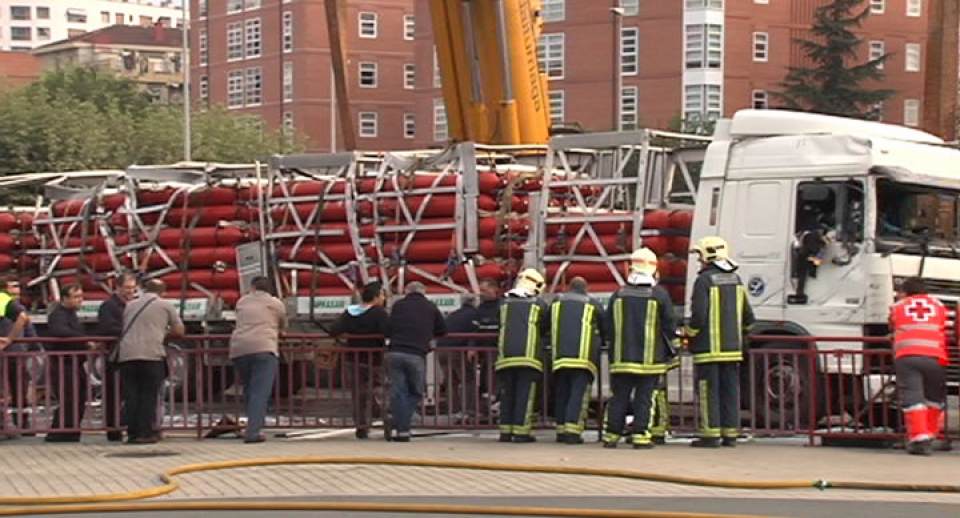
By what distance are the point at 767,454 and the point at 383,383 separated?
406 cm

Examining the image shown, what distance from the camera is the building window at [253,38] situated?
8919 centimetres

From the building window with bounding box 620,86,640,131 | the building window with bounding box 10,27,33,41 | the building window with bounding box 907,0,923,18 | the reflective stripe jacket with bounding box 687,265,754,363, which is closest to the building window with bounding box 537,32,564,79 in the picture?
the building window with bounding box 620,86,640,131

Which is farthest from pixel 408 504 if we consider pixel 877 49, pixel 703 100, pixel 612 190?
pixel 877 49

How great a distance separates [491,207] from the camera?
20.0 m

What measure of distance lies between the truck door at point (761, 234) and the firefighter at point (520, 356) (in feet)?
8.56

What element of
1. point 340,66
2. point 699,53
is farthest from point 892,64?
point 340,66

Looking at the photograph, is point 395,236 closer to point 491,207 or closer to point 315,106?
point 491,207

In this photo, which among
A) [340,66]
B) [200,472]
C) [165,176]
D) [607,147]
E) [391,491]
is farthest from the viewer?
[340,66]

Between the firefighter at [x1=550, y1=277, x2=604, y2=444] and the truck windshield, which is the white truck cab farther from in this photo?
Result: the firefighter at [x1=550, y1=277, x2=604, y2=444]

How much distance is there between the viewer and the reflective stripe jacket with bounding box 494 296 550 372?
16.4 metres

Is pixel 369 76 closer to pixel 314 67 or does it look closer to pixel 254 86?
pixel 314 67

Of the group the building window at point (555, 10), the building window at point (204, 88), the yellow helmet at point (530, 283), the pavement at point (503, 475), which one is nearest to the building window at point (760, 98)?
the building window at point (555, 10)

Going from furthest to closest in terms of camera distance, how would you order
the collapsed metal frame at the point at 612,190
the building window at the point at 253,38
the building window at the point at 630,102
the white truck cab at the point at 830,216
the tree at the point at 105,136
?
the building window at the point at 253,38 → the building window at the point at 630,102 → the tree at the point at 105,136 → the collapsed metal frame at the point at 612,190 → the white truck cab at the point at 830,216

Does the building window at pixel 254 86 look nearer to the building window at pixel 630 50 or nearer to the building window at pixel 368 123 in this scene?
the building window at pixel 368 123
